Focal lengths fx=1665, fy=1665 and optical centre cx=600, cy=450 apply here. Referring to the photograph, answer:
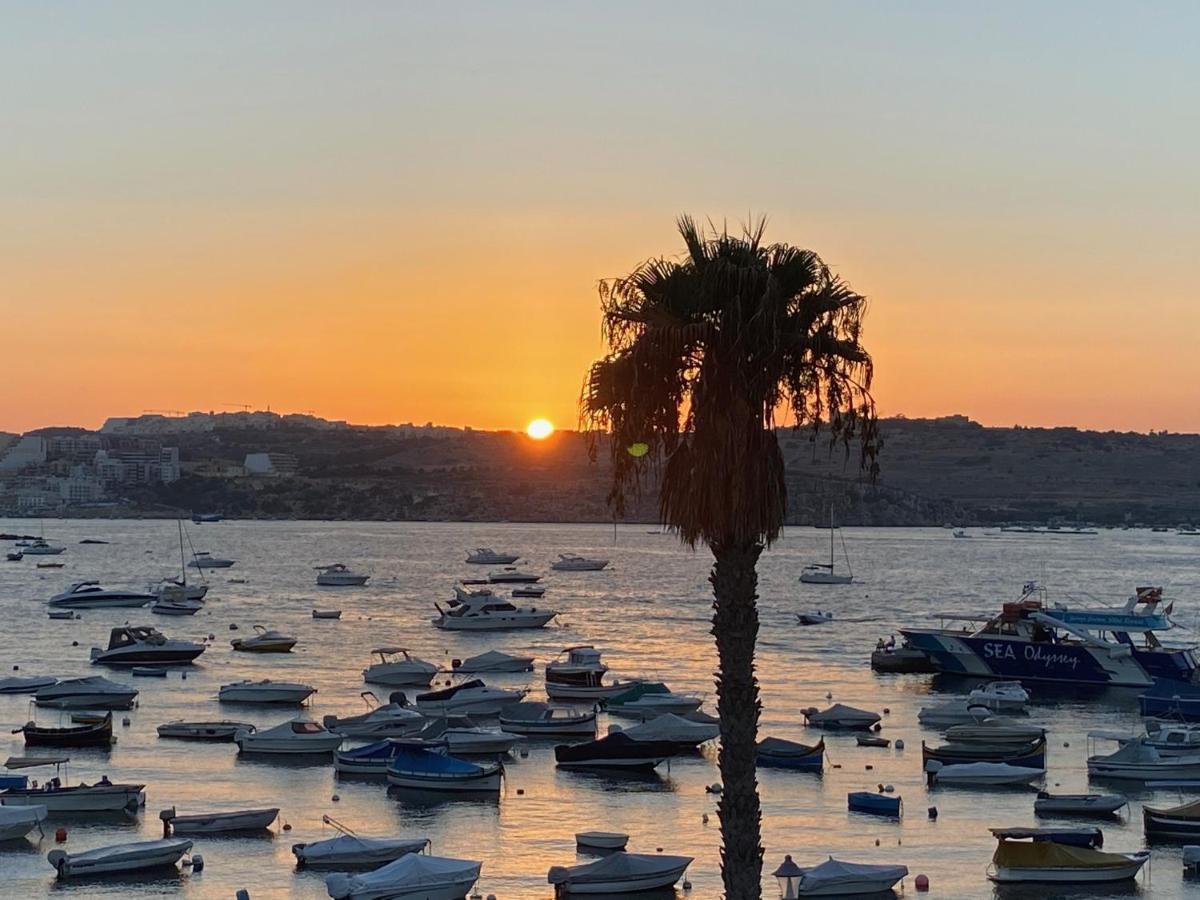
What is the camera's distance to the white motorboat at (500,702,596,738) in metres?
59.4

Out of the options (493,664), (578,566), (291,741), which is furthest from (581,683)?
(578,566)

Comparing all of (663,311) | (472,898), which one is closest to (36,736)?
(472,898)

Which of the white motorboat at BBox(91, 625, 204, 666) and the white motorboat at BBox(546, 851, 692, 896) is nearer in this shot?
the white motorboat at BBox(546, 851, 692, 896)

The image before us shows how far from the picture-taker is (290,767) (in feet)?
175

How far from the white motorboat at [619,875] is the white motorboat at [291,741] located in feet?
64.3

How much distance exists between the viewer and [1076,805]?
45688 millimetres

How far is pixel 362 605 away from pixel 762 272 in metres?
117

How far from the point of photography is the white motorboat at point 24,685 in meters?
69.8

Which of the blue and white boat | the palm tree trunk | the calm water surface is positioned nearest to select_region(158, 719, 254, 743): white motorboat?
the calm water surface

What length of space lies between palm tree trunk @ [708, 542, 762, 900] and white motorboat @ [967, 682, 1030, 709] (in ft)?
161

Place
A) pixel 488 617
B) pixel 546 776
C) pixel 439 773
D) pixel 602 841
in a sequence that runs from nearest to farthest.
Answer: pixel 602 841 < pixel 439 773 < pixel 546 776 < pixel 488 617

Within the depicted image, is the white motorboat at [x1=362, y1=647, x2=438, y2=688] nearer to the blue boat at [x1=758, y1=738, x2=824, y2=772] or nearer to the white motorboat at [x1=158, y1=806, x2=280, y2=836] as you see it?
the blue boat at [x1=758, y1=738, x2=824, y2=772]

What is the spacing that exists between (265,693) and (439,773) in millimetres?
21833

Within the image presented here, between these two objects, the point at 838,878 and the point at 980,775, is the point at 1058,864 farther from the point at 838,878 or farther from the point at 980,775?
the point at 980,775
